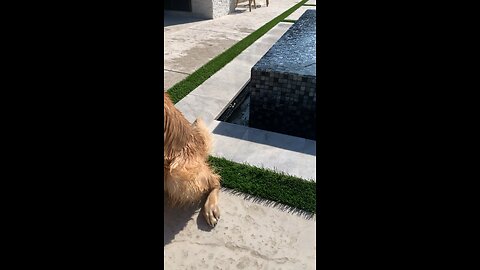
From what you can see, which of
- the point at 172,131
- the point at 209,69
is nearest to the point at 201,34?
the point at 209,69

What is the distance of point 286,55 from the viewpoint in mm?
5133

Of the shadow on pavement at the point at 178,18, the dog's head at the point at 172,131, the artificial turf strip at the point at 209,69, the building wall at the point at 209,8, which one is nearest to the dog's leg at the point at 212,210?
the dog's head at the point at 172,131

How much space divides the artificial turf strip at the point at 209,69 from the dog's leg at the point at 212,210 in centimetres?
247

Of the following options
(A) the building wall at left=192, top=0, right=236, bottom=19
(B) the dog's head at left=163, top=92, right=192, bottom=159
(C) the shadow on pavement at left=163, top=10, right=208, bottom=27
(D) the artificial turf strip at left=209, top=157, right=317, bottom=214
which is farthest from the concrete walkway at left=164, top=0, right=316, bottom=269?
(A) the building wall at left=192, top=0, right=236, bottom=19

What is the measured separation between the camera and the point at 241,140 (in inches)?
170

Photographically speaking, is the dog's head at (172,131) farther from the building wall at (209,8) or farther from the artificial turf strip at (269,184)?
the building wall at (209,8)

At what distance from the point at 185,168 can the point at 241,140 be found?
5.00ft

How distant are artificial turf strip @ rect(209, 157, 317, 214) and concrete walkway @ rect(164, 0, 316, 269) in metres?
0.12

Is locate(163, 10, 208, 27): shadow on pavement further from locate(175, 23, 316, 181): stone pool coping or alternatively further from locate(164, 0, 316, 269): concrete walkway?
locate(175, 23, 316, 181): stone pool coping
